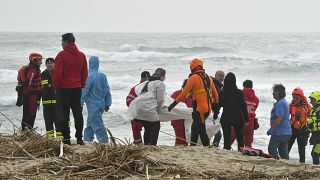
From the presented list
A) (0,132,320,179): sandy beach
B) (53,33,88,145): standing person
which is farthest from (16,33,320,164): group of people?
(0,132,320,179): sandy beach

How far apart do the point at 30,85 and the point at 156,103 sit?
7.21ft

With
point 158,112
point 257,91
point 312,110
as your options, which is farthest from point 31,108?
point 257,91

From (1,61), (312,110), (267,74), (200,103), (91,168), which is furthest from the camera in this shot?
(1,61)

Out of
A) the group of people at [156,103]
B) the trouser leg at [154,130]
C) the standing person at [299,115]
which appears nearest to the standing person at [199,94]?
the group of people at [156,103]

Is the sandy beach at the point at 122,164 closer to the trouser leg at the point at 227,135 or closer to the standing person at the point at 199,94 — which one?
the standing person at the point at 199,94

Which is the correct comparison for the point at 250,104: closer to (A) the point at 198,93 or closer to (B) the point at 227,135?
(B) the point at 227,135

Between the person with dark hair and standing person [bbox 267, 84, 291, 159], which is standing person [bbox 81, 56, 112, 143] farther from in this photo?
standing person [bbox 267, 84, 291, 159]

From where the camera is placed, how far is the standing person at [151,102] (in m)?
9.07

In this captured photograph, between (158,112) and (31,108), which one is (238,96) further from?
(31,108)

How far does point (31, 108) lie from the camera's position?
9836 millimetres

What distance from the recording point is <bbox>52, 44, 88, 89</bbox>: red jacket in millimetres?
7875

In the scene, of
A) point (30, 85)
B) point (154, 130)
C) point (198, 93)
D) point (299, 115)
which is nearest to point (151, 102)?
point (154, 130)

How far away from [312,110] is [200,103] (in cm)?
262

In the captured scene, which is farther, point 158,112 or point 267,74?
point 267,74
